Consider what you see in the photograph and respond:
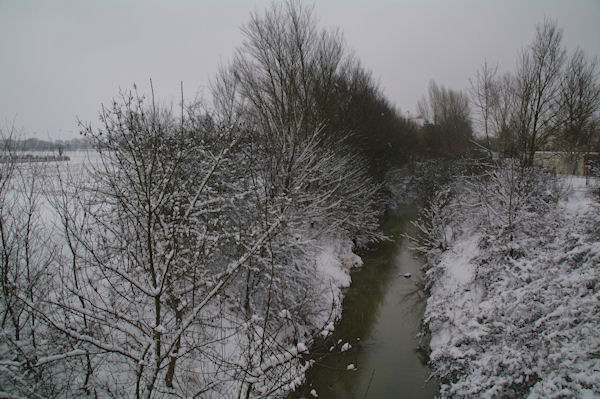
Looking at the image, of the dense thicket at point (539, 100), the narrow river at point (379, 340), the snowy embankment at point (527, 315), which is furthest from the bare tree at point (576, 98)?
the narrow river at point (379, 340)

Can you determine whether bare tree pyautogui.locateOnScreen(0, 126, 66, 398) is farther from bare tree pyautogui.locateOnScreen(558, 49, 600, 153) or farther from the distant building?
the distant building

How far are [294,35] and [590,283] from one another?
34.8 feet

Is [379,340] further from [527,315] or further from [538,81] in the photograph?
[538,81]

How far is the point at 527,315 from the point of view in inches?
220

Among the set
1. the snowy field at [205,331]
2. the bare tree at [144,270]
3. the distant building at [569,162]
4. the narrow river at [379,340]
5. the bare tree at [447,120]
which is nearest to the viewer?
the snowy field at [205,331]

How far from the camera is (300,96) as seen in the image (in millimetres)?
11953

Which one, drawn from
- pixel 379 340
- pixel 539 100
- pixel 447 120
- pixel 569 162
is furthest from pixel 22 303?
pixel 447 120

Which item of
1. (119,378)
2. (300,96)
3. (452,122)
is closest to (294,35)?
(300,96)

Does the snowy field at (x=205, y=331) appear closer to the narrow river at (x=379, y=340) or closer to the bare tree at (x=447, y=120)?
the narrow river at (x=379, y=340)

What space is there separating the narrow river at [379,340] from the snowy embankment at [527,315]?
3.07 ft

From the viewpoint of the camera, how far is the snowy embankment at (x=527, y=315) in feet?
14.5

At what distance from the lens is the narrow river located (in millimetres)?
7477

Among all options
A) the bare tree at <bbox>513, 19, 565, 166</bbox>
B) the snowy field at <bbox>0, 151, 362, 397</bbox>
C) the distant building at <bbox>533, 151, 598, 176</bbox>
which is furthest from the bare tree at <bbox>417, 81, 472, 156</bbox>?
the snowy field at <bbox>0, 151, 362, 397</bbox>

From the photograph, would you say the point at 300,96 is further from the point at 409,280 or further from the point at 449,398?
the point at 449,398
